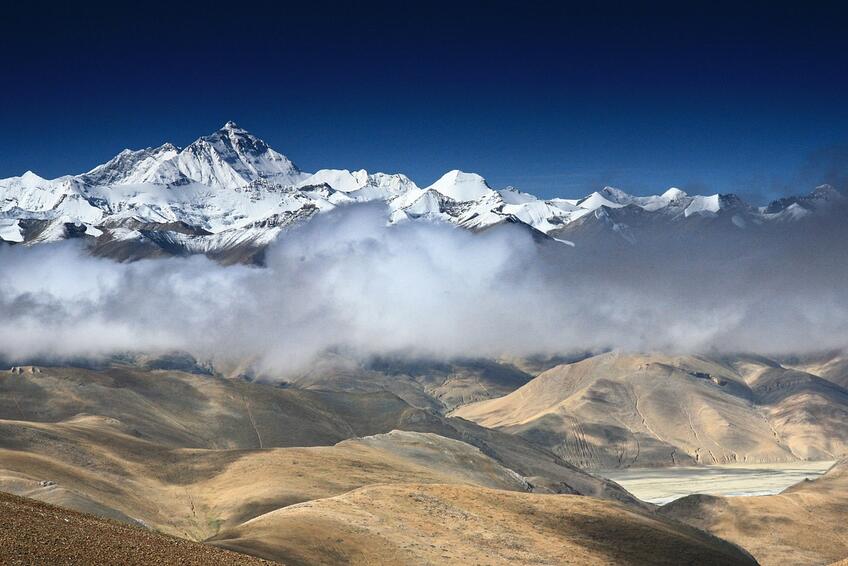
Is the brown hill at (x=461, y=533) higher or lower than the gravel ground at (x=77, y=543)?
lower

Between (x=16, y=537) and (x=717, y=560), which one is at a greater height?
(x=16, y=537)

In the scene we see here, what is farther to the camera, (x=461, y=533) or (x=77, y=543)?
(x=461, y=533)

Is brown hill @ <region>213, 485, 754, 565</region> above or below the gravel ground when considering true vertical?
below

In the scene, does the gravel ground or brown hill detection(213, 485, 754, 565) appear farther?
brown hill detection(213, 485, 754, 565)

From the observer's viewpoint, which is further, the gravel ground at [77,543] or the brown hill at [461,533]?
the brown hill at [461,533]

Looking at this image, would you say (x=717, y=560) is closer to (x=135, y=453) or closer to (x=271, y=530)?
(x=271, y=530)

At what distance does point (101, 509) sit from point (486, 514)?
46784 mm

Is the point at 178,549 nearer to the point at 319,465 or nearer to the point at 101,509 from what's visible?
the point at 101,509

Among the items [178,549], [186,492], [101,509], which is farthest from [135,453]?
[178,549]

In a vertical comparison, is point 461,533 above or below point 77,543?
below

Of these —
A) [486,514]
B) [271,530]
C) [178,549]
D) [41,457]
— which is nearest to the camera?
[178,549]

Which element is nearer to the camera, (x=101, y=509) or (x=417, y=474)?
(x=101, y=509)

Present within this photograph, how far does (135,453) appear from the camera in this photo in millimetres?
197750

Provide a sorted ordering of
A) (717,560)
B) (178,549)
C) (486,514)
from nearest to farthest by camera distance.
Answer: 1. (178,549)
2. (486,514)
3. (717,560)
